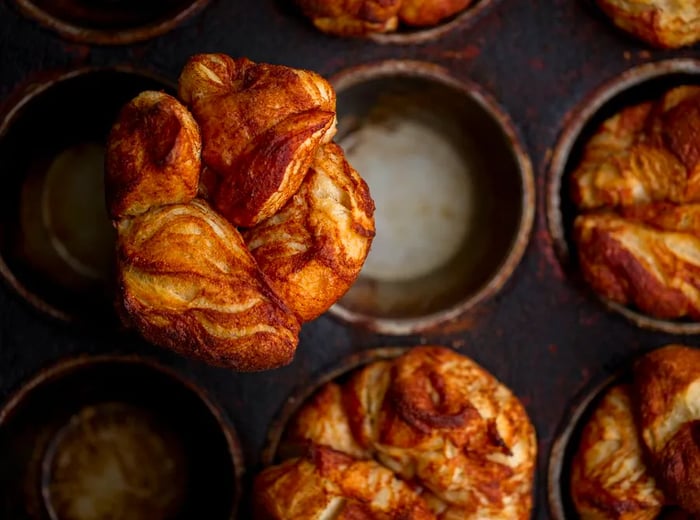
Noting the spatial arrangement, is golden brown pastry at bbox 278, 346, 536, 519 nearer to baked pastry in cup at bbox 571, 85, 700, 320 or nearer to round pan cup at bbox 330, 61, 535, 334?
round pan cup at bbox 330, 61, 535, 334

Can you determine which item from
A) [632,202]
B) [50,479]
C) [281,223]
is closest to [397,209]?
[632,202]

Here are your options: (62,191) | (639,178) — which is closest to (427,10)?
(639,178)

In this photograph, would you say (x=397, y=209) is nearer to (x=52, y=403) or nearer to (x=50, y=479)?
(x=52, y=403)

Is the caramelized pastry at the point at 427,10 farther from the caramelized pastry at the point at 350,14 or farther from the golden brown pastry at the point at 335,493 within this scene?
the golden brown pastry at the point at 335,493

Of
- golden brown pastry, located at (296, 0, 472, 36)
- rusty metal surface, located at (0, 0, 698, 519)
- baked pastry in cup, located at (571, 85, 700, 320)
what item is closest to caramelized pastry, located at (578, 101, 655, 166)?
baked pastry in cup, located at (571, 85, 700, 320)

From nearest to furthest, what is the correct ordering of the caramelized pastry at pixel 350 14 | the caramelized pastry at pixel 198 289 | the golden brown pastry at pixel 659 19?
the caramelized pastry at pixel 198 289, the caramelized pastry at pixel 350 14, the golden brown pastry at pixel 659 19

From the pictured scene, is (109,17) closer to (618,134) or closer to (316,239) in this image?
(316,239)

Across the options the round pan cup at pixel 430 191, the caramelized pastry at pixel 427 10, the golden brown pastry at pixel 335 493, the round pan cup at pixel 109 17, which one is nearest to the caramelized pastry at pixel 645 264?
the round pan cup at pixel 430 191

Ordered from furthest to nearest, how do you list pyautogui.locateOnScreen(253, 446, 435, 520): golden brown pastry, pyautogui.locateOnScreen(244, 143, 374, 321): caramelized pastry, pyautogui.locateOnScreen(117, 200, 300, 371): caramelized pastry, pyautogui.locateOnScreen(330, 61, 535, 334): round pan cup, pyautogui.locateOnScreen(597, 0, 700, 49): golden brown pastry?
pyautogui.locateOnScreen(330, 61, 535, 334): round pan cup, pyautogui.locateOnScreen(597, 0, 700, 49): golden brown pastry, pyautogui.locateOnScreen(253, 446, 435, 520): golden brown pastry, pyautogui.locateOnScreen(244, 143, 374, 321): caramelized pastry, pyautogui.locateOnScreen(117, 200, 300, 371): caramelized pastry
